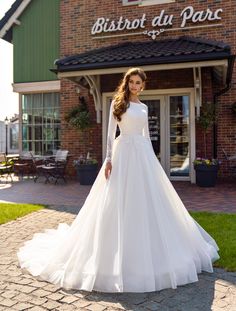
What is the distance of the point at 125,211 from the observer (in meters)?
3.38

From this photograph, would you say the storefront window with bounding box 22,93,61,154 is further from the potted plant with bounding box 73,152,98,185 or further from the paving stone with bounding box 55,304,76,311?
the paving stone with bounding box 55,304,76,311

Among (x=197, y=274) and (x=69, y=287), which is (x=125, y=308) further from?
(x=197, y=274)

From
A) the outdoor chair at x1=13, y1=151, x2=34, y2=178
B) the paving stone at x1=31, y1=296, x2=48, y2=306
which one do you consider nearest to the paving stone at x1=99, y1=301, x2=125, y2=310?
the paving stone at x1=31, y1=296, x2=48, y2=306

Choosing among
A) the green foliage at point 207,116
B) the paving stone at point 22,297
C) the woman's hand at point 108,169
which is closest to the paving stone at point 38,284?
A: the paving stone at point 22,297

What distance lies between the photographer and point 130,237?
10.8 feet

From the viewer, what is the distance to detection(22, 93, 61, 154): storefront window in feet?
42.2

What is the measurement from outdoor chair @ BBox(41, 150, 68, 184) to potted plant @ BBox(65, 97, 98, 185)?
1.51 feet

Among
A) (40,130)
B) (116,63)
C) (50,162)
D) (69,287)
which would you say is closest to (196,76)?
(116,63)

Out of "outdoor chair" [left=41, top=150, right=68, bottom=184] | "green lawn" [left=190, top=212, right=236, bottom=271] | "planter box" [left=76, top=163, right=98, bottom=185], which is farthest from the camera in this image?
"outdoor chair" [left=41, top=150, right=68, bottom=184]

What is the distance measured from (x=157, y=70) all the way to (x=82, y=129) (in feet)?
8.66

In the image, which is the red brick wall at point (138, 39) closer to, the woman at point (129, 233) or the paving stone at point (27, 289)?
the woman at point (129, 233)

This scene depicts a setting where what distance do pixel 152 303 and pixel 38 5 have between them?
39.1ft

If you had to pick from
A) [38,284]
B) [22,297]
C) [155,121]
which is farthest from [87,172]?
[22,297]

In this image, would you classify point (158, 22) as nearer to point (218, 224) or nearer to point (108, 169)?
point (218, 224)
